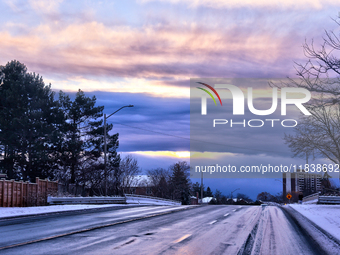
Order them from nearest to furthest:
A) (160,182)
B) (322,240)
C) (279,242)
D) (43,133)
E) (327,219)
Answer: (279,242) → (322,240) → (327,219) → (43,133) → (160,182)

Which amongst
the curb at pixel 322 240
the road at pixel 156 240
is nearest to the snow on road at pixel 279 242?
the road at pixel 156 240

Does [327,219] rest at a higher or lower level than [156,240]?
lower

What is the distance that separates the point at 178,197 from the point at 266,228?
260ft

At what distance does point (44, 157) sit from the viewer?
150 feet

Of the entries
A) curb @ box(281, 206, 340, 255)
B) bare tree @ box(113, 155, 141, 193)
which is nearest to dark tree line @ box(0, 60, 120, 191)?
bare tree @ box(113, 155, 141, 193)

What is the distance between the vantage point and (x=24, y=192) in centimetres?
3288

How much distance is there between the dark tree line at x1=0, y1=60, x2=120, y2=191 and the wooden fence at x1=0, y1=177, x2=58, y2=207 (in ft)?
33.3

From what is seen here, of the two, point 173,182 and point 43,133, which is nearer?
point 43,133

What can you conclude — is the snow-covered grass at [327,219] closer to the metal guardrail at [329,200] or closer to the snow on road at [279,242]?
the snow on road at [279,242]

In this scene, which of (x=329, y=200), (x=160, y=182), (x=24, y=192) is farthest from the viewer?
(x=160, y=182)

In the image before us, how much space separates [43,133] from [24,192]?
15597 mm

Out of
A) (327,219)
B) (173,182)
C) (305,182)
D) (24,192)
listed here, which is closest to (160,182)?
(173,182)

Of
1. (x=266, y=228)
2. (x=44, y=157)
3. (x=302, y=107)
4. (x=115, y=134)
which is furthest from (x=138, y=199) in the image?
(x=266, y=228)

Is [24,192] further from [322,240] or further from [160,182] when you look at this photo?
[160,182]
